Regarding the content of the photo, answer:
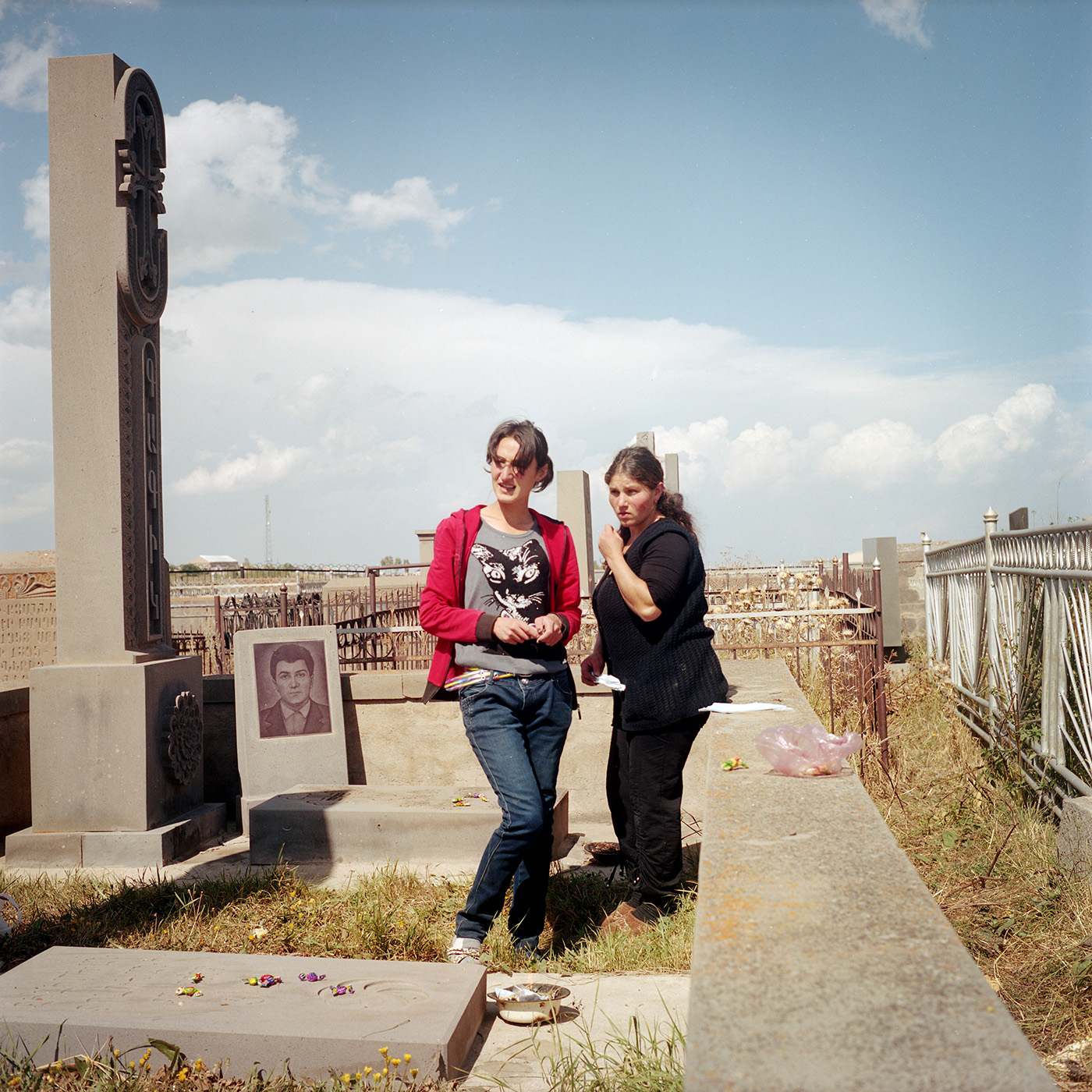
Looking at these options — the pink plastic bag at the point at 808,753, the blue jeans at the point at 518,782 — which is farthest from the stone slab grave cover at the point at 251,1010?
the pink plastic bag at the point at 808,753

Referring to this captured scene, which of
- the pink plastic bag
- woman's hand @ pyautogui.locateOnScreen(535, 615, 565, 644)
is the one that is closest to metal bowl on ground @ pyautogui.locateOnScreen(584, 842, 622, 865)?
woman's hand @ pyautogui.locateOnScreen(535, 615, 565, 644)

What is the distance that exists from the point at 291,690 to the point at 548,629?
147 inches

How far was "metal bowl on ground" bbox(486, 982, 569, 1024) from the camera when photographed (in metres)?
3.12

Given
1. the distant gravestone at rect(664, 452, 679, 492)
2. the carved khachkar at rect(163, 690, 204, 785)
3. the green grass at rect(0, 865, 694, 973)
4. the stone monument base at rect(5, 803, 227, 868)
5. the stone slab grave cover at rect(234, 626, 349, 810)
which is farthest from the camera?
the distant gravestone at rect(664, 452, 679, 492)

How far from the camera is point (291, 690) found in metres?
6.79

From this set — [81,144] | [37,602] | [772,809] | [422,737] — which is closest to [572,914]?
[772,809]

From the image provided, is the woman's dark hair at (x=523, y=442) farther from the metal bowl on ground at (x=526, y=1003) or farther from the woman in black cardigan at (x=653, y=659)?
the metal bowl on ground at (x=526, y=1003)

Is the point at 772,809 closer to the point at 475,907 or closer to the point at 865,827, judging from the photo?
the point at 865,827

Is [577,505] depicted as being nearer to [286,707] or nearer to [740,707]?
[286,707]

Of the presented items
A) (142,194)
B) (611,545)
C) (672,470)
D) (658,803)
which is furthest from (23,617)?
(672,470)

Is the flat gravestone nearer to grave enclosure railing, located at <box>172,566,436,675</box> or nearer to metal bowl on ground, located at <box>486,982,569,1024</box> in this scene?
grave enclosure railing, located at <box>172,566,436,675</box>

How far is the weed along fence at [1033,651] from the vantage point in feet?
15.9

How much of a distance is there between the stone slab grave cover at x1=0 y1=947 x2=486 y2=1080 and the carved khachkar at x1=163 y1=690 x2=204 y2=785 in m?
2.65

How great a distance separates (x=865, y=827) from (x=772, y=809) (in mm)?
278
